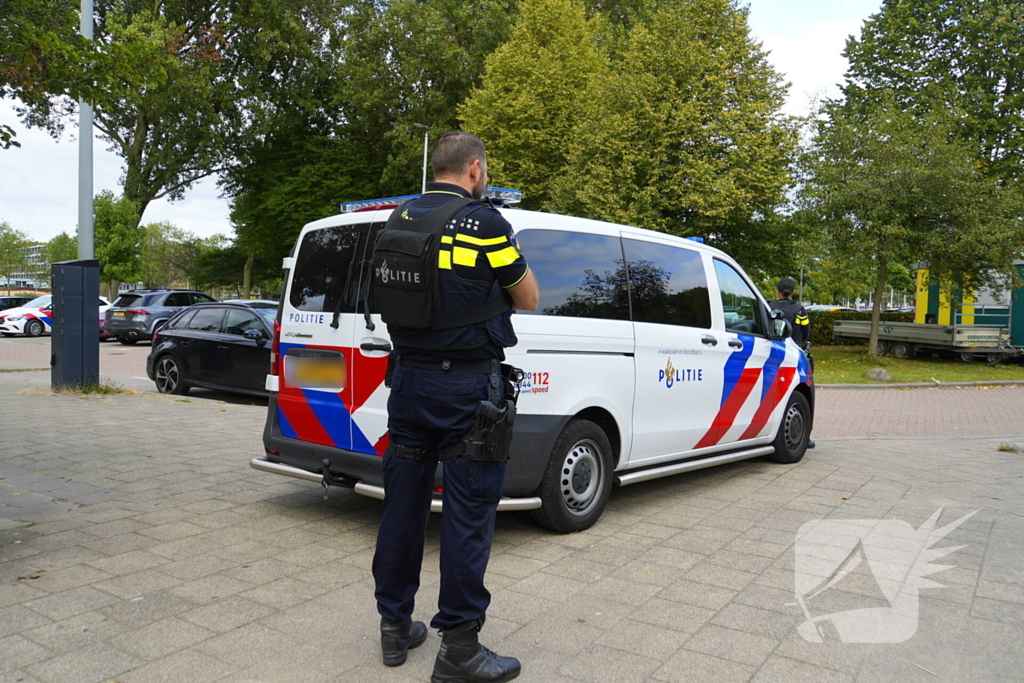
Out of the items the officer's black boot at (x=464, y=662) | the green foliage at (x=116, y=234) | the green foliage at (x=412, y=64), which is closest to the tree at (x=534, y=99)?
the green foliage at (x=412, y=64)

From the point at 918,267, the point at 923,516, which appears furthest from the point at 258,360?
the point at 918,267

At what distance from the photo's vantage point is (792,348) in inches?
287

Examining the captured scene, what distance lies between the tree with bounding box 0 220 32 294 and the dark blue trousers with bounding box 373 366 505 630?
7013 cm

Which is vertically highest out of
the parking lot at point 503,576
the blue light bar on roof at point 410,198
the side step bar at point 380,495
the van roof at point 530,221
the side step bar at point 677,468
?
the blue light bar on roof at point 410,198

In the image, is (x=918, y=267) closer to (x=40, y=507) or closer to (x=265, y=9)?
(x=40, y=507)

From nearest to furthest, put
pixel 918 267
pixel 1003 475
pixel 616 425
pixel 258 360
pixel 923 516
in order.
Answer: pixel 616 425
pixel 923 516
pixel 1003 475
pixel 258 360
pixel 918 267

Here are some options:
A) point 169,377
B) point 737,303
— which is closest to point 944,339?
point 737,303

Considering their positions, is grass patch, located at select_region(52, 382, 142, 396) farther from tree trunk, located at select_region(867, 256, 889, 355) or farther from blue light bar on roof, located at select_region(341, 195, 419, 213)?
tree trunk, located at select_region(867, 256, 889, 355)

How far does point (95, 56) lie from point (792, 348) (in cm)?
638

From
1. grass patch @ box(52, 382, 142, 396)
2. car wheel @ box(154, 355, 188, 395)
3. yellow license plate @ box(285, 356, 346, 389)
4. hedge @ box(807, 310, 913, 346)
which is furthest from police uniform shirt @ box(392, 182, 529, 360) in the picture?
hedge @ box(807, 310, 913, 346)

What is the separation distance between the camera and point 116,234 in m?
34.6

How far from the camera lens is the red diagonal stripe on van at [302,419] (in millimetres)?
4859

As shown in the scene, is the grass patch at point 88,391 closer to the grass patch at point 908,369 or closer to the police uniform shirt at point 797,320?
the police uniform shirt at point 797,320

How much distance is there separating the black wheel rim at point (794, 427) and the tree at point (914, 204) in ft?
45.5
